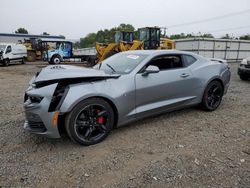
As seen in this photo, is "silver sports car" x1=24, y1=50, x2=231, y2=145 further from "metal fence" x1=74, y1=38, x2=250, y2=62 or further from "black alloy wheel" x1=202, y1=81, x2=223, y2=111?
"metal fence" x1=74, y1=38, x2=250, y2=62

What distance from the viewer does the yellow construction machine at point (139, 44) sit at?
1328 cm

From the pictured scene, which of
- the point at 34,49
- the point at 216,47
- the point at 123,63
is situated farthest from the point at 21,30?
the point at 123,63

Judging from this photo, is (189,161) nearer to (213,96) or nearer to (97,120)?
(97,120)

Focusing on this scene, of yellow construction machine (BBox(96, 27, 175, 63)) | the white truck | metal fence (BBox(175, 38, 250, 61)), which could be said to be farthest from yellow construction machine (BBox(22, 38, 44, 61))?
metal fence (BBox(175, 38, 250, 61))

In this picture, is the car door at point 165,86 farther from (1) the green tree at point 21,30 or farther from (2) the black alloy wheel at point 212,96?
(1) the green tree at point 21,30

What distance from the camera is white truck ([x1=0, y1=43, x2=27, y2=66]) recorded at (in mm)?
18422

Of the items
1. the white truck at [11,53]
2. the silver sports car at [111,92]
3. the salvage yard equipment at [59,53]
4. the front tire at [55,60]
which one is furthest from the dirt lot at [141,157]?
the white truck at [11,53]

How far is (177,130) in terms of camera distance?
3.70 m

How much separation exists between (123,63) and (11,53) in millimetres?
18729

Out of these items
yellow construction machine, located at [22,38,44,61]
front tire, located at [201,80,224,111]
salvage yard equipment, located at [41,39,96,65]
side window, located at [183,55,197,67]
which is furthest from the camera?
yellow construction machine, located at [22,38,44,61]

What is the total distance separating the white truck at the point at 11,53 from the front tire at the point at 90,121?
18511mm

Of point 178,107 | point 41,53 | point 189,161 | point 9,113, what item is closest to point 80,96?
point 189,161

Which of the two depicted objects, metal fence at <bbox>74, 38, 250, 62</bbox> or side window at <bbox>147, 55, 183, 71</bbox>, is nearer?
side window at <bbox>147, 55, 183, 71</bbox>

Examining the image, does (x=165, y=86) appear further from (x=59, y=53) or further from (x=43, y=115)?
(x=59, y=53)
